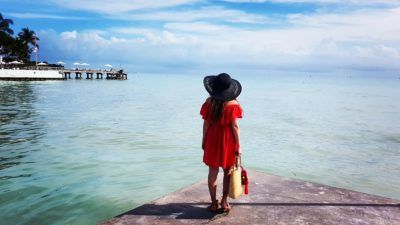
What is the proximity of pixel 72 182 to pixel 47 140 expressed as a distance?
21.3 ft

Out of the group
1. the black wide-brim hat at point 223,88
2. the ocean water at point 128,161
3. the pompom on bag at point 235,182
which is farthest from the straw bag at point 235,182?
the ocean water at point 128,161

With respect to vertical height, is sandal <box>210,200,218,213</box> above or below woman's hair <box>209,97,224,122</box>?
below

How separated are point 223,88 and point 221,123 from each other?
0.43 meters

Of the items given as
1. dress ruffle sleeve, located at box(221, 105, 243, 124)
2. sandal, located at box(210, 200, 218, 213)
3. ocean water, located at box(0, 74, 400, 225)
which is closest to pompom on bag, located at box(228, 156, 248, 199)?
sandal, located at box(210, 200, 218, 213)

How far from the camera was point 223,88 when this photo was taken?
14.3ft

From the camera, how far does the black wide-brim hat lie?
430 cm

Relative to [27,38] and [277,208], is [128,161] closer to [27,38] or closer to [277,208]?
[277,208]

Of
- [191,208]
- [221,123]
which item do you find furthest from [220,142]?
[191,208]

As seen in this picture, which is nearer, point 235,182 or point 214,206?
point 235,182

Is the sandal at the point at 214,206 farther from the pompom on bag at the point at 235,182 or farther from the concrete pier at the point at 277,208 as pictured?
the pompom on bag at the point at 235,182

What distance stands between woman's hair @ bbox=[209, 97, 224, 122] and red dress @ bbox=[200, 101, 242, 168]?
5cm

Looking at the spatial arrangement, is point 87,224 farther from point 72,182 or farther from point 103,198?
point 72,182

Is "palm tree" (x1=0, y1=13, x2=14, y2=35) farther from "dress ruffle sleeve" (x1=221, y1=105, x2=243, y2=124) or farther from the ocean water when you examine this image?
"dress ruffle sleeve" (x1=221, y1=105, x2=243, y2=124)

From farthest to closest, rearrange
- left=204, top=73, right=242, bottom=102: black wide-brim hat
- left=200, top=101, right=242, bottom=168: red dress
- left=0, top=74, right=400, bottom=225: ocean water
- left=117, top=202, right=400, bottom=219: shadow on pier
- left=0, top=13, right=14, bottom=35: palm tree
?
left=0, top=13, right=14, bottom=35: palm tree, left=0, top=74, right=400, bottom=225: ocean water, left=117, top=202, right=400, bottom=219: shadow on pier, left=200, top=101, right=242, bottom=168: red dress, left=204, top=73, right=242, bottom=102: black wide-brim hat
